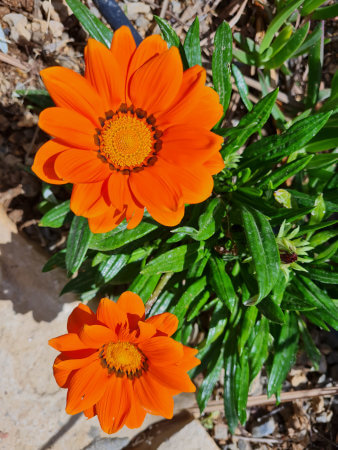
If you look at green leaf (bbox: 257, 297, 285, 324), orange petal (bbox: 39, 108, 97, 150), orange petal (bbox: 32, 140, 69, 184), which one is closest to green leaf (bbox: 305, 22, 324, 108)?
green leaf (bbox: 257, 297, 285, 324)

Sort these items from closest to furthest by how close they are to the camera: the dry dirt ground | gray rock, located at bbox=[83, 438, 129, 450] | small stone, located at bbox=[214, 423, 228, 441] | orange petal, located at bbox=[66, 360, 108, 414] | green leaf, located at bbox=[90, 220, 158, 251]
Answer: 1. orange petal, located at bbox=[66, 360, 108, 414]
2. green leaf, located at bbox=[90, 220, 158, 251]
3. the dry dirt ground
4. gray rock, located at bbox=[83, 438, 129, 450]
5. small stone, located at bbox=[214, 423, 228, 441]

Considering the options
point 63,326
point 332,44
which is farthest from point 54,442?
point 332,44

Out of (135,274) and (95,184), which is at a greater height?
(95,184)

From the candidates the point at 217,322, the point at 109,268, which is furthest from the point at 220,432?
the point at 109,268

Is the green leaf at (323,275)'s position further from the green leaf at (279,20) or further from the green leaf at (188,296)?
the green leaf at (279,20)

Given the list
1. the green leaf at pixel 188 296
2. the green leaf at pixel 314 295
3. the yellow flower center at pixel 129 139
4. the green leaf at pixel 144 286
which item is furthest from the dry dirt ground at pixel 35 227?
the green leaf at pixel 314 295

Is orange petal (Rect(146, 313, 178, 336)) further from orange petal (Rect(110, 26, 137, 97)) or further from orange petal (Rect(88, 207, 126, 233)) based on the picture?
orange petal (Rect(110, 26, 137, 97))

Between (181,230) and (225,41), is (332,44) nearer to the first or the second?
(225,41)
